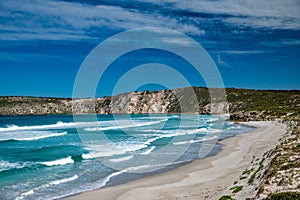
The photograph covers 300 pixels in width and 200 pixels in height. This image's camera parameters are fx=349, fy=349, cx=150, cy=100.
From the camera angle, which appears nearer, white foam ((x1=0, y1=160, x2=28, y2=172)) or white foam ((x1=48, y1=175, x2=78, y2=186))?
white foam ((x1=48, y1=175, x2=78, y2=186))

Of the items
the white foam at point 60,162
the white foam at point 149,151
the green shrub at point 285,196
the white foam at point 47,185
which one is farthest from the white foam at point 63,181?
the green shrub at point 285,196

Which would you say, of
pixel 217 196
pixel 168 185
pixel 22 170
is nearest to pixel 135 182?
pixel 168 185

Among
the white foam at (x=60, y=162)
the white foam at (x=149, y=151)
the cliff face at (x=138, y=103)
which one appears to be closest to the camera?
the white foam at (x=60, y=162)

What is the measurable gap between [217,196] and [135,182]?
6.77m

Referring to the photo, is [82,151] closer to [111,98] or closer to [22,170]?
[22,170]

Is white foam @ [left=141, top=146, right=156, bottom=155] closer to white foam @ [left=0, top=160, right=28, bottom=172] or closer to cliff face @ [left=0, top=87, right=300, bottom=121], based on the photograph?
white foam @ [left=0, top=160, right=28, bottom=172]

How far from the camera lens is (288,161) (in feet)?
51.5

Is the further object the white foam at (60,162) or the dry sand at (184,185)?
the white foam at (60,162)

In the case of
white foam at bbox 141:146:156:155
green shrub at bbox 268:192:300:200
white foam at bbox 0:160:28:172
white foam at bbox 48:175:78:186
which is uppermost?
green shrub at bbox 268:192:300:200

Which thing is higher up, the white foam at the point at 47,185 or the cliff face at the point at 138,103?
the cliff face at the point at 138,103

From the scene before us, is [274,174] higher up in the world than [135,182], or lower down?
higher up

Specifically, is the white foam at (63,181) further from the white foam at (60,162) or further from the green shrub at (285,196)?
the green shrub at (285,196)

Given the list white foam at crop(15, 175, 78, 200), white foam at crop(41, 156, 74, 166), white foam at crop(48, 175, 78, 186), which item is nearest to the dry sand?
white foam at crop(15, 175, 78, 200)

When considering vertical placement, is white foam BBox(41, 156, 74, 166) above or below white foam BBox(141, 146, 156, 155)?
above
